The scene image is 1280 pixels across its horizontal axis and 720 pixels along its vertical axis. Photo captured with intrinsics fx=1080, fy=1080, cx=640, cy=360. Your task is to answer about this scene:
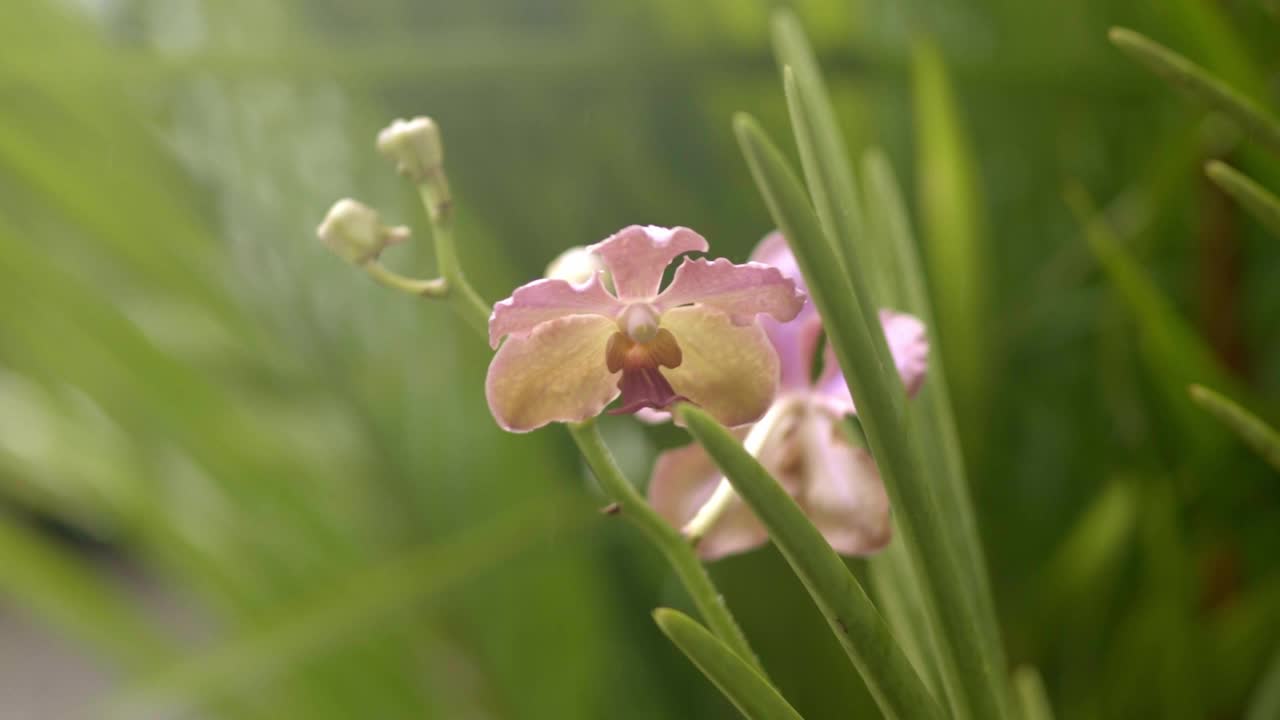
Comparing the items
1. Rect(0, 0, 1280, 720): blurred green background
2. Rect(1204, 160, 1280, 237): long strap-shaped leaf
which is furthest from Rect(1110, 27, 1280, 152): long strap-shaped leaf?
Rect(0, 0, 1280, 720): blurred green background

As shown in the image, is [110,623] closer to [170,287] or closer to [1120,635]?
[170,287]

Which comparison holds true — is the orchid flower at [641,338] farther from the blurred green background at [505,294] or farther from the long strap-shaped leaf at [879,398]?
the blurred green background at [505,294]

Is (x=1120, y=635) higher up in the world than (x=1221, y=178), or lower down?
lower down

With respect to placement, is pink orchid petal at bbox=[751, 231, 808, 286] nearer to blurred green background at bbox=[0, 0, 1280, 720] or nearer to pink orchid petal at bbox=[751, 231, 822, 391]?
pink orchid petal at bbox=[751, 231, 822, 391]

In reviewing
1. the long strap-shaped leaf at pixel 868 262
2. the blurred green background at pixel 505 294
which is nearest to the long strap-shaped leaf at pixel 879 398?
the long strap-shaped leaf at pixel 868 262

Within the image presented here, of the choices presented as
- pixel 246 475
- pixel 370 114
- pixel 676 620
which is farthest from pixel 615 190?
pixel 676 620

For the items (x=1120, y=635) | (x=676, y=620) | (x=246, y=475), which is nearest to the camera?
(x=676, y=620)
